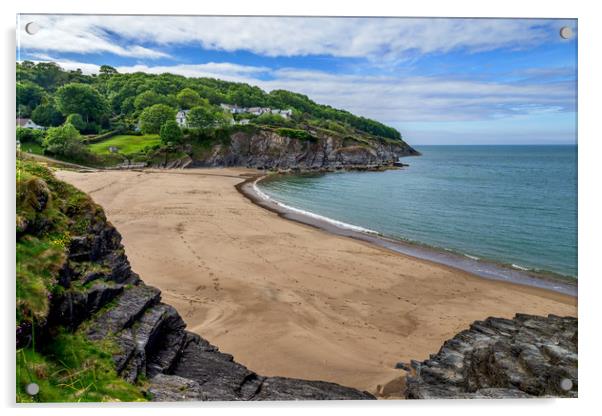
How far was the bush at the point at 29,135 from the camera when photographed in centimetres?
514

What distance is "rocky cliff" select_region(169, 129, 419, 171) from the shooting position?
35.8 m

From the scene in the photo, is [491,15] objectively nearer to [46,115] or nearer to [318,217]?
[46,115]

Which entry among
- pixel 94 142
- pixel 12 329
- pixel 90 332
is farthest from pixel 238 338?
pixel 94 142

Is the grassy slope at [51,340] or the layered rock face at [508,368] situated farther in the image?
the layered rock face at [508,368]

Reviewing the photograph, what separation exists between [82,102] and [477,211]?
15974 millimetres

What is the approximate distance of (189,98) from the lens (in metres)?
11.1

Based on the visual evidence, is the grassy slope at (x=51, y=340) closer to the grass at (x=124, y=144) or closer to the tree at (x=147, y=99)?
the tree at (x=147, y=99)

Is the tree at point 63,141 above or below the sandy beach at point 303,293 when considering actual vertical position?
above

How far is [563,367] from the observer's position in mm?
4973

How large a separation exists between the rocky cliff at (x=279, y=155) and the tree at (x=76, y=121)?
2364cm

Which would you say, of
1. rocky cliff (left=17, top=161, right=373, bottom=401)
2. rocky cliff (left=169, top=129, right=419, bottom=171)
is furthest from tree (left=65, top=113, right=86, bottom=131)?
rocky cliff (left=169, top=129, right=419, bottom=171)

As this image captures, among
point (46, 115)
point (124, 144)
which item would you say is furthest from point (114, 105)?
point (124, 144)

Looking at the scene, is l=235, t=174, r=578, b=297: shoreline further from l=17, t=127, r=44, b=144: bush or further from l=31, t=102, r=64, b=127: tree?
l=31, t=102, r=64, b=127: tree

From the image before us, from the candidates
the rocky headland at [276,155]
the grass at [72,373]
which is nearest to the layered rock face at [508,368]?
the grass at [72,373]
